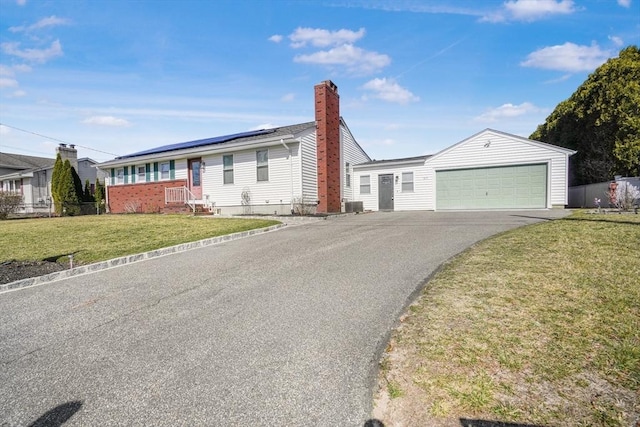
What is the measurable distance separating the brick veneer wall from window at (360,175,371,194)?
33.7 ft

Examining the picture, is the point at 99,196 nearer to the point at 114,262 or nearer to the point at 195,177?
the point at 195,177

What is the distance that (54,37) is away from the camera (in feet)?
48.1

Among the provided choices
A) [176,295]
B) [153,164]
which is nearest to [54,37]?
Answer: [153,164]

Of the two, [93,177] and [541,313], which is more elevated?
[93,177]

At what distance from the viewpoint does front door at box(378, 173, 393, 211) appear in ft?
64.8

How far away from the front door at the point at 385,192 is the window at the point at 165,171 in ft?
41.6

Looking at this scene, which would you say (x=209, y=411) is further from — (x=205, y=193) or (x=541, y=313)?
(x=205, y=193)

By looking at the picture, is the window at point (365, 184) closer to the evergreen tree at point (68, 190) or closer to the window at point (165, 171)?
the window at point (165, 171)

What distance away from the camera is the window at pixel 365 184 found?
2038 centimetres

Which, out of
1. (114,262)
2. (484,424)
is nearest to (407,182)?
(114,262)

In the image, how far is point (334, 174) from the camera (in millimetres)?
18062

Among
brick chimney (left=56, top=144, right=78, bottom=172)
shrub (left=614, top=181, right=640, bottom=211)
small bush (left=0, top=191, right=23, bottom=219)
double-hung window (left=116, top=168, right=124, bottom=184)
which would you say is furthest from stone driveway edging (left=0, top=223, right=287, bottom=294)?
brick chimney (left=56, top=144, right=78, bottom=172)

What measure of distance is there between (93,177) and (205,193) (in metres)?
21.5

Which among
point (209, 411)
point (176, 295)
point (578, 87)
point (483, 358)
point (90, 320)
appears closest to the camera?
point (209, 411)
